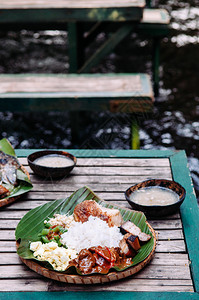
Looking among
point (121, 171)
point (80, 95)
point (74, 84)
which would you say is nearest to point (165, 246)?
point (121, 171)

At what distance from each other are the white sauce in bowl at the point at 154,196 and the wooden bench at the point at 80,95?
2.29 m

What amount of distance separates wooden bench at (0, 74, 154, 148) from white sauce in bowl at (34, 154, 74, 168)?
6.26 ft

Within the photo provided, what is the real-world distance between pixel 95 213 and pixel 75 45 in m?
4.18

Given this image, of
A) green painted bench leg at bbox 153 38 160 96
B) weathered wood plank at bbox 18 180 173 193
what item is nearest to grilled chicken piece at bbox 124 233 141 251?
weathered wood plank at bbox 18 180 173 193

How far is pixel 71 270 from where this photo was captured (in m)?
2.04

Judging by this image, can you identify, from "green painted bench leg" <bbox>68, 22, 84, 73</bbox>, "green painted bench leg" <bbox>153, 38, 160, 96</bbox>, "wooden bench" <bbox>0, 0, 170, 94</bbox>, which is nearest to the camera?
"wooden bench" <bbox>0, 0, 170, 94</bbox>

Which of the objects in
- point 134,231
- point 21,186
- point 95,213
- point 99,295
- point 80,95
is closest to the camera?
point 99,295

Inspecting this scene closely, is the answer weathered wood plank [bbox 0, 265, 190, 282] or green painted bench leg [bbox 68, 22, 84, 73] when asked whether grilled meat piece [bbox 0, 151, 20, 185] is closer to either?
weathered wood plank [bbox 0, 265, 190, 282]

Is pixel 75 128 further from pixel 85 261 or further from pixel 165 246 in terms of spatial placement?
pixel 85 261

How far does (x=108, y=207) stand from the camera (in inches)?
103

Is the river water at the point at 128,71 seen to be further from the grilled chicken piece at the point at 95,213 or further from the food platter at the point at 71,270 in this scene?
the grilled chicken piece at the point at 95,213

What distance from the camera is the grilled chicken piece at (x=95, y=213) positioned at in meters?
2.36

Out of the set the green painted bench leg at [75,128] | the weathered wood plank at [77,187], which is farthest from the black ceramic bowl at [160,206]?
the green painted bench leg at [75,128]

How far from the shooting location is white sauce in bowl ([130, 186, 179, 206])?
2689 mm
